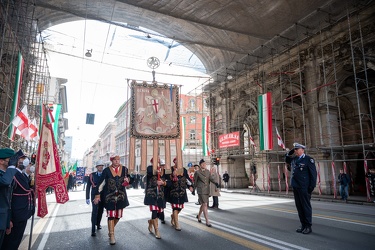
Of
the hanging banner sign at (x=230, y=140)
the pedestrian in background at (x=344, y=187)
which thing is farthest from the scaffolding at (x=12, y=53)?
the pedestrian in background at (x=344, y=187)

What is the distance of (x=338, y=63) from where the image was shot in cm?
1577

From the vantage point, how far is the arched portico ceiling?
1634cm

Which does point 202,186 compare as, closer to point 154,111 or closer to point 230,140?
point 154,111

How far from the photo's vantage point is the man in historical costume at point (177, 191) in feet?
22.7

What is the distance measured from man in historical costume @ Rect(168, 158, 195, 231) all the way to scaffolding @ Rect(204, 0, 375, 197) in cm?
997

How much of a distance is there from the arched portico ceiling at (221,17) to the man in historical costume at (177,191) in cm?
1195

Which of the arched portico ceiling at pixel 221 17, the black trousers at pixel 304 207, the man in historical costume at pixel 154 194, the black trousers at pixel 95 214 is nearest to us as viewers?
the black trousers at pixel 304 207

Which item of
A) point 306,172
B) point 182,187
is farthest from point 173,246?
point 306,172

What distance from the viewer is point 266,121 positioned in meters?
18.0

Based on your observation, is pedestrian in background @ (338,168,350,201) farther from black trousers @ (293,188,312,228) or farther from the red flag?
the red flag

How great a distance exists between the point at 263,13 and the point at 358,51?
20.1ft

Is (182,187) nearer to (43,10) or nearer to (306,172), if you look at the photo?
(306,172)

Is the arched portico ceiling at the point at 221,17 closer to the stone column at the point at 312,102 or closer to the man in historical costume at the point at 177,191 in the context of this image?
the stone column at the point at 312,102

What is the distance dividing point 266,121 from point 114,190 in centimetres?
1396
